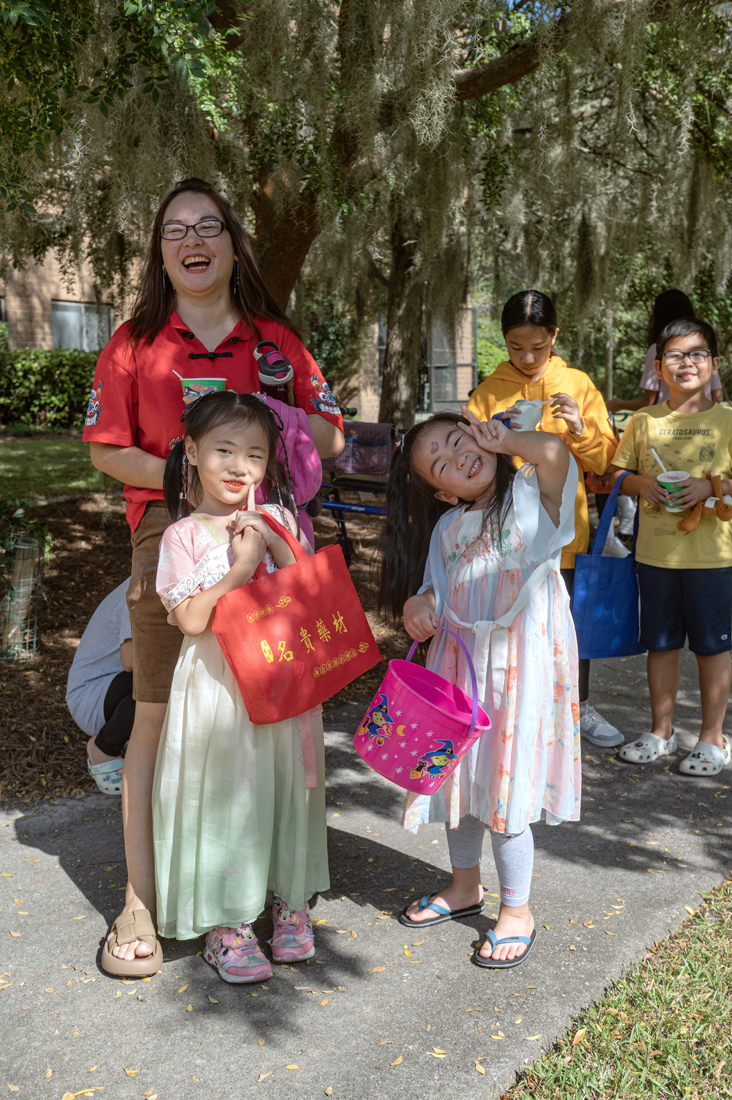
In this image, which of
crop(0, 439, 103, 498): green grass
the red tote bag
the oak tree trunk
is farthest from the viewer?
crop(0, 439, 103, 498): green grass

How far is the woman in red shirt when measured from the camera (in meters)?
2.42

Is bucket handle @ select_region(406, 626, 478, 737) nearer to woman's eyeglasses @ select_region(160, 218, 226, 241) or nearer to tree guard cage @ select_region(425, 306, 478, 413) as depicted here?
woman's eyeglasses @ select_region(160, 218, 226, 241)

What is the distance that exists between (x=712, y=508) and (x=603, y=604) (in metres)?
0.57

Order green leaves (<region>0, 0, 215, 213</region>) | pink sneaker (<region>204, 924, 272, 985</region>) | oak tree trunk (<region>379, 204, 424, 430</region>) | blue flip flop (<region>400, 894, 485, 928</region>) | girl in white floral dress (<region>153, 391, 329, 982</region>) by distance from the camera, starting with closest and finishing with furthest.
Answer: girl in white floral dress (<region>153, 391, 329, 982</region>)
pink sneaker (<region>204, 924, 272, 985</region>)
blue flip flop (<region>400, 894, 485, 928</region>)
green leaves (<region>0, 0, 215, 213</region>)
oak tree trunk (<region>379, 204, 424, 430</region>)

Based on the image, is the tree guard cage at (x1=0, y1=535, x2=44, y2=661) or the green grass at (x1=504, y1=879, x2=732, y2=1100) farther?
the tree guard cage at (x1=0, y1=535, x2=44, y2=661)

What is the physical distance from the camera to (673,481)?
11.4ft

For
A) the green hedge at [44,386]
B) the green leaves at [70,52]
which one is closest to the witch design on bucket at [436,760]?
the green leaves at [70,52]

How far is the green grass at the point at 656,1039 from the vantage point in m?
1.99

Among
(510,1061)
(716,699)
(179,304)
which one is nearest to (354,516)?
(716,699)

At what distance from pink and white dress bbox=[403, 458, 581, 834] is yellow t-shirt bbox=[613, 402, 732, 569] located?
135 centimetres

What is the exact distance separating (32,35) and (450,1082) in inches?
137

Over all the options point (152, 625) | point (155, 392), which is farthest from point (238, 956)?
point (155, 392)

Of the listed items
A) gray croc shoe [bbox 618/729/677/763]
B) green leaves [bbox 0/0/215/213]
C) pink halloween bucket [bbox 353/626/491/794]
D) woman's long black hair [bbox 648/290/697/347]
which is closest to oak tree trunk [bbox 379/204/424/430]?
woman's long black hair [bbox 648/290/697/347]

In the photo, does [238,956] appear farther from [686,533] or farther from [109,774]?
[686,533]
